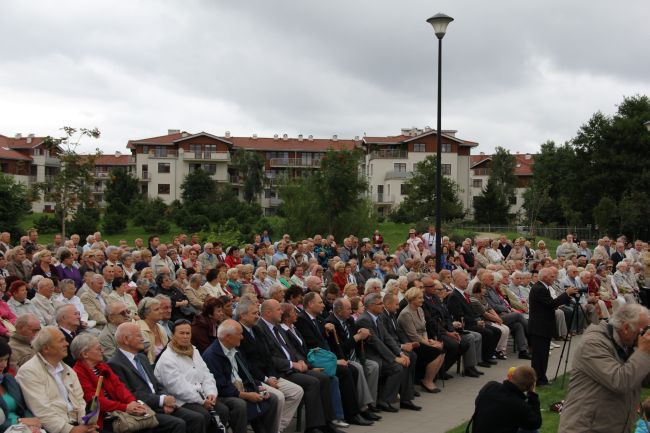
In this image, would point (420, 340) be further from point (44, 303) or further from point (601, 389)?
point (601, 389)

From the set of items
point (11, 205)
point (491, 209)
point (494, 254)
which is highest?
point (11, 205)

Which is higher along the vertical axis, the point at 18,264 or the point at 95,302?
the point at 18,264

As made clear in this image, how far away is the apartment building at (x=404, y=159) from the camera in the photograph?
248 feet

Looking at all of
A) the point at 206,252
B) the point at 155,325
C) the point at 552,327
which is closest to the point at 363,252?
the point at 206,252

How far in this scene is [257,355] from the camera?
7793mm

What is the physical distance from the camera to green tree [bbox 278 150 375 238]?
2933 centimetres

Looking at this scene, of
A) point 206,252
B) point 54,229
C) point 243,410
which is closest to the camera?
point 243,410

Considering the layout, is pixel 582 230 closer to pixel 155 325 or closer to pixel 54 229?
pixel 54 229

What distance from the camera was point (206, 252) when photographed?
16.0 metres

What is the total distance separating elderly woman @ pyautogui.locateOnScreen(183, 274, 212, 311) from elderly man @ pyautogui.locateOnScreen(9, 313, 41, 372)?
14.9 ft

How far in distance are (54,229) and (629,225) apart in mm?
36785

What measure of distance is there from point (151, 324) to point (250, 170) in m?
72.0

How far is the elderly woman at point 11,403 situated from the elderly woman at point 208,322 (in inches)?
110

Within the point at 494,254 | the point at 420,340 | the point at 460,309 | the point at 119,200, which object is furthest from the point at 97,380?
the point at 119,200
